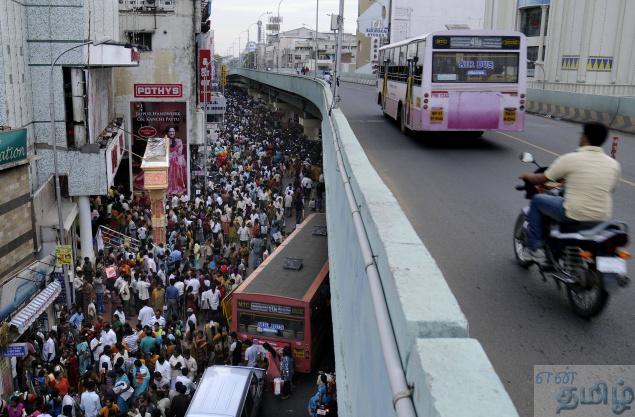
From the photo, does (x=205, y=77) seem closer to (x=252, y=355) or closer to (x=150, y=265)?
(x=150, y=265)

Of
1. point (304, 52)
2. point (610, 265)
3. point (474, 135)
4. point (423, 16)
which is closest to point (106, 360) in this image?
point (610, 265)

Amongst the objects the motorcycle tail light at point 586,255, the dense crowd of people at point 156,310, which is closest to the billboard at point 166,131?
the dense crowd of people at point 156,310

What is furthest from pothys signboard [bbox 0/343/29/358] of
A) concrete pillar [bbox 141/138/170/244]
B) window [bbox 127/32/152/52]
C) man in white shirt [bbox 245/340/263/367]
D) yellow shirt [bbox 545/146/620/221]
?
window [bbox 127/32/152/52]

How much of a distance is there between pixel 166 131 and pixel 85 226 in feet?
39.4

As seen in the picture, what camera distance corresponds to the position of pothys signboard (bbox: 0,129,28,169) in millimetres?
14977

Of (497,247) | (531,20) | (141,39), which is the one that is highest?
(531,20)

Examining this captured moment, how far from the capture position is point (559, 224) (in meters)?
6.12

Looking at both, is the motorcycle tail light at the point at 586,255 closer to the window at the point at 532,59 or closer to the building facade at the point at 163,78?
the building facade at the point at 163,78

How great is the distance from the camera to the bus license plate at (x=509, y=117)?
50.2ft

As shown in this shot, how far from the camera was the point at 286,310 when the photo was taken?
1402 cm

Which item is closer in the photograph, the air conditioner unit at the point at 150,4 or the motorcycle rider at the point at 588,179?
the motorcycle rider at the point at 588,179

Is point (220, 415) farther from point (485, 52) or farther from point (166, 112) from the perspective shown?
point (166, 112)

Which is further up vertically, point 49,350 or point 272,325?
point 272,325

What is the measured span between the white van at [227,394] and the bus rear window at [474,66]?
321 inches
